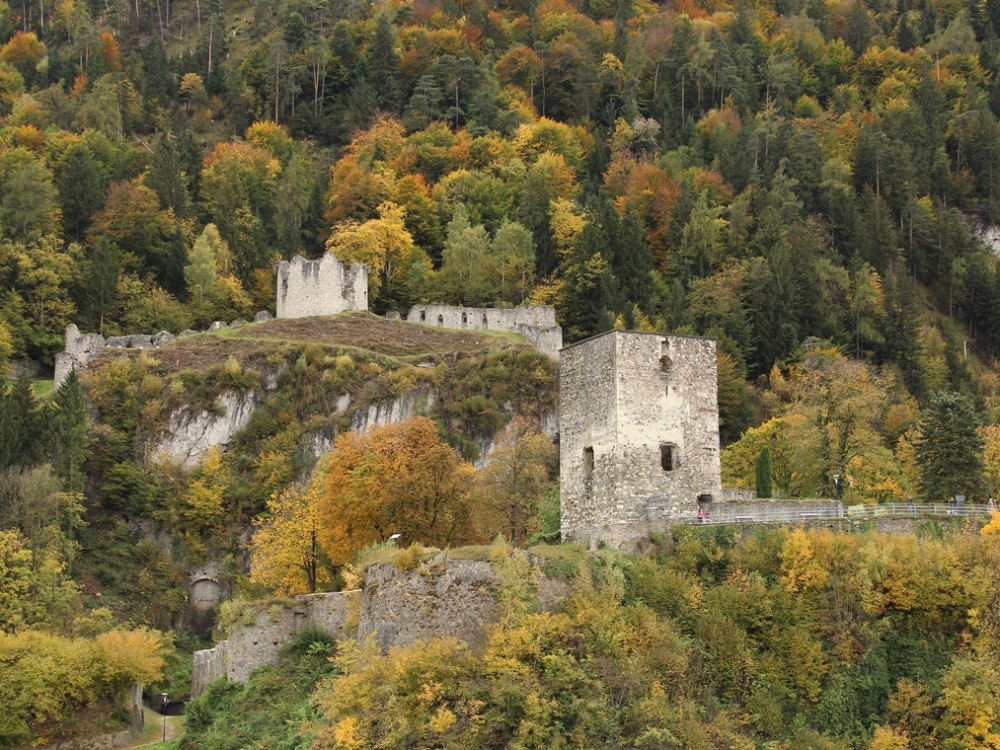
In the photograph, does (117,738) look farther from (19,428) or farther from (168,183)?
(168,183)

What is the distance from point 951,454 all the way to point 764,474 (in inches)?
241

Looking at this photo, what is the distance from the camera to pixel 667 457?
39.9 m

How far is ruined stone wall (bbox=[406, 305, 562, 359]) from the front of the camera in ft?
243

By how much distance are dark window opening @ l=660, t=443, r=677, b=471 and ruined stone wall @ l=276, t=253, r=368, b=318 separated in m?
37.5

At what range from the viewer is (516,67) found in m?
116

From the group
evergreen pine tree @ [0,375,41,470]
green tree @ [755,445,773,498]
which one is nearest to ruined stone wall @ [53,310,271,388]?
evergreen pine tree @ [0,375,41,470]

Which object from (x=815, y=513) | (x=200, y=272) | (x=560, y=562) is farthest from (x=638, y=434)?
(x=200, y=272)

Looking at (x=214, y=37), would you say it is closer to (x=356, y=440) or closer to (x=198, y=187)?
(x=198, y=187)

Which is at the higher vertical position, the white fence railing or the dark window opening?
the dark window opening

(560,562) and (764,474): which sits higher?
(764,474)

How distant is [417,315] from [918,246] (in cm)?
3281

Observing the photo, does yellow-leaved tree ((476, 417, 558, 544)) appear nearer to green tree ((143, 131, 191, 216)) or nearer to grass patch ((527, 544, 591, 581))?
grass patch ((527, 544, 591, 581))

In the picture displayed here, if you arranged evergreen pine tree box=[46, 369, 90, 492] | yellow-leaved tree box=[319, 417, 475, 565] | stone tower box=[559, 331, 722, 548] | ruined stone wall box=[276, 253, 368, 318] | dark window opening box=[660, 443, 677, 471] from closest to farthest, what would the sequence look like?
1. stone tower box=[559, 331, 722, 548]
2. dark window opening box=[660, 443, 677, 471]
3. yellow-leaved tree box=[319, 417, 475, 565]
4. evergreen pine tree box=[46, 369, 90, 492]
5. ruined stone wall box=[276, 253, 368, 318]

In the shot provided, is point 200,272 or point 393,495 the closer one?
point 393,495
